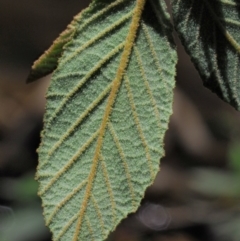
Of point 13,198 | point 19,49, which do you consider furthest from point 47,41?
point 13,198

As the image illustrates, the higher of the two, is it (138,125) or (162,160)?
(138,125)

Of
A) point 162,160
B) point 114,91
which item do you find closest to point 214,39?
point 114,91

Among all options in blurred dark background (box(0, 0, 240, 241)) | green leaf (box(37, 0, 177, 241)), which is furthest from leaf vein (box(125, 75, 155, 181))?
blurred dark background (box(0, 0, 240, 241))

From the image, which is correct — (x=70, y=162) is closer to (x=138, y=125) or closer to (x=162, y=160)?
(x=138, y=125)

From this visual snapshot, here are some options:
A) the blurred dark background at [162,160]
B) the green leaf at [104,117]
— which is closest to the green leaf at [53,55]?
the green leaf at [104,117]

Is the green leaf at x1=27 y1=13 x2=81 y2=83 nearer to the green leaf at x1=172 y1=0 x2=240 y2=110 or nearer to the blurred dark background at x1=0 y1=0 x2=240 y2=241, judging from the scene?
the green leaf at x1=172 y1=0 x2=240 y2=110

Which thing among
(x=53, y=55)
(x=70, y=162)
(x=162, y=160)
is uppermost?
(x=53, y=55)

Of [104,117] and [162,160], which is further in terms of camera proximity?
[162,160]
